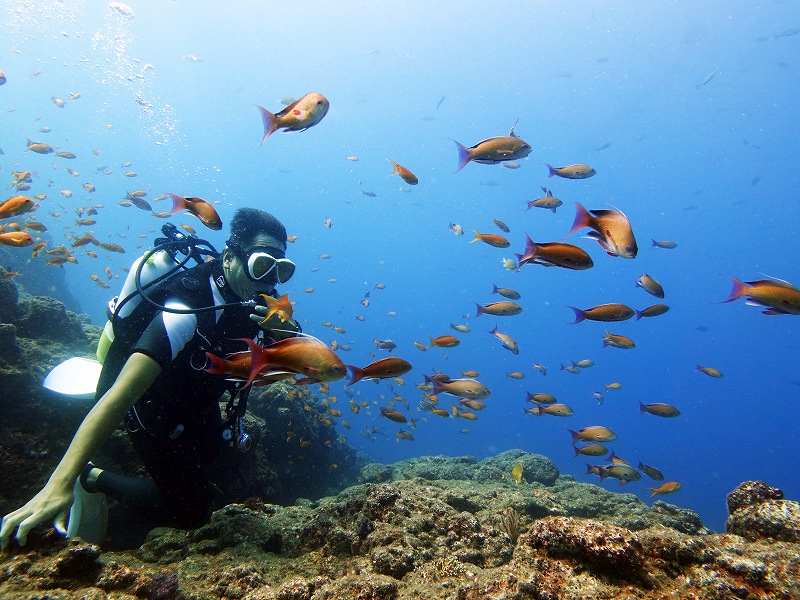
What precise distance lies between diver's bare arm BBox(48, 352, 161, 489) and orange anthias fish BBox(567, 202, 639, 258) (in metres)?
3.50

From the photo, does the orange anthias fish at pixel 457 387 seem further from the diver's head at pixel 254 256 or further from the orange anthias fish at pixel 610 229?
the orange anthias fish at pixel 610 229

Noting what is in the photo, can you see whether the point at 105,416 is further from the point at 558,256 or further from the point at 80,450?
the point at 558,256

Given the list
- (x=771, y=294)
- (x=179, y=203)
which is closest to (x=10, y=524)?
(x=179, y=203)

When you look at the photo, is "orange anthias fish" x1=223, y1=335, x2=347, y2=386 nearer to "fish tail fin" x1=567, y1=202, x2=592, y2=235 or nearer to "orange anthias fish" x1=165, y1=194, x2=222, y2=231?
"fish tail fin" x1=567, y1=202, x2=592, y2=235

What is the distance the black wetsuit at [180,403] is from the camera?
3311 mm

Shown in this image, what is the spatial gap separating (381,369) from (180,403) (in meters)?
2.26

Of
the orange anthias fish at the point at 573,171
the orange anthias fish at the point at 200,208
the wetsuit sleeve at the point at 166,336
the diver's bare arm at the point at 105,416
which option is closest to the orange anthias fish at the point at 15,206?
the orange anthias fish at the point at 200,208

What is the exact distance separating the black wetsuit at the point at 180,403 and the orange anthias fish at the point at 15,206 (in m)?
3.00

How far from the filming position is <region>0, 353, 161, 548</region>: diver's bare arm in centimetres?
196

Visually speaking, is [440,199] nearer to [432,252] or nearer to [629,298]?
[432,252]

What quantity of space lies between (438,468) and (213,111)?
268 ft

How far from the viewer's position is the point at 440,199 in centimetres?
9156

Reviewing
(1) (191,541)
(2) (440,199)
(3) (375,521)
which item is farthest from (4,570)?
(2) (440,199)

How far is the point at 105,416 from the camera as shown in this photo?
240 centimetres
